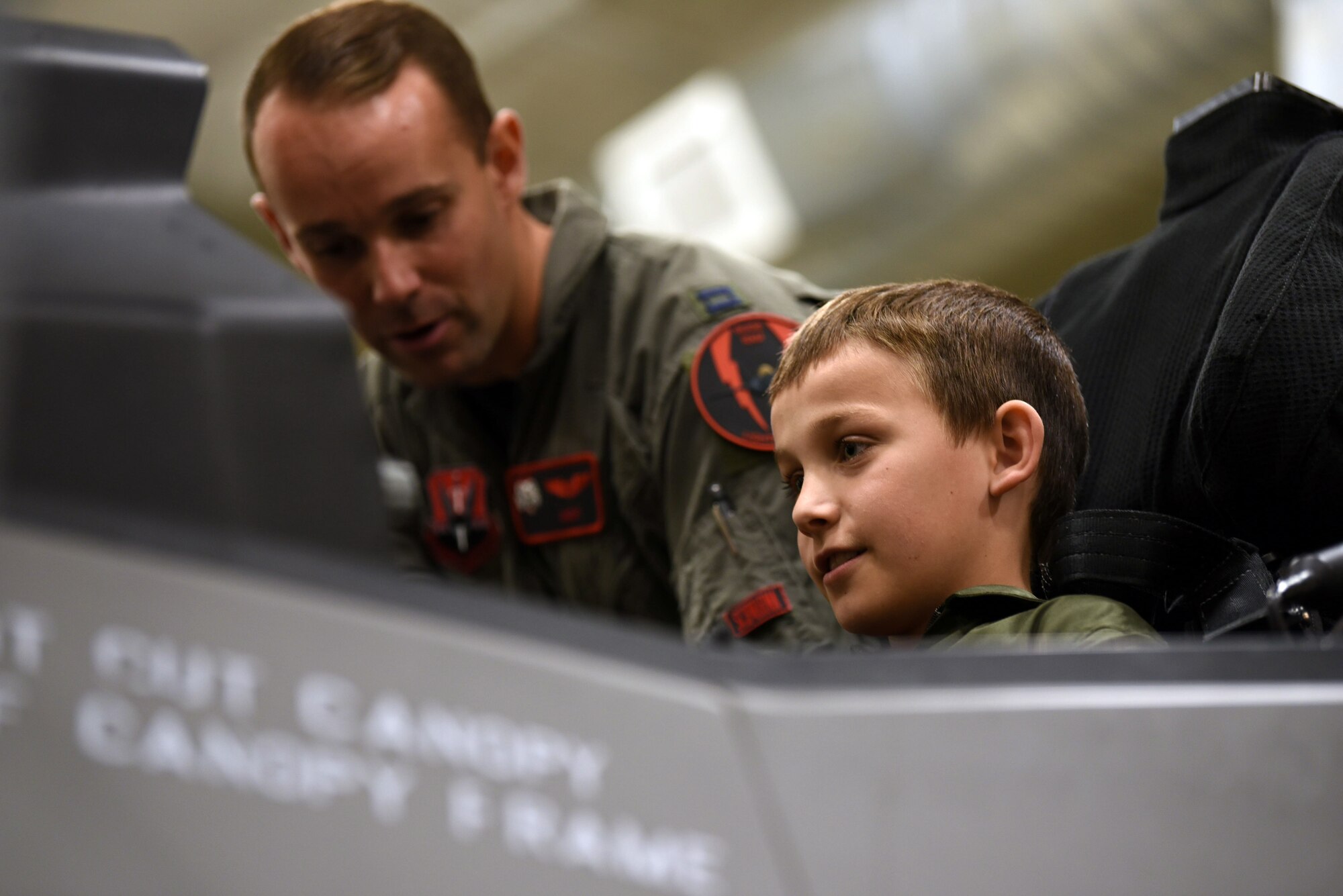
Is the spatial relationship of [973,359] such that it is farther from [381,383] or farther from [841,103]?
[841,103]

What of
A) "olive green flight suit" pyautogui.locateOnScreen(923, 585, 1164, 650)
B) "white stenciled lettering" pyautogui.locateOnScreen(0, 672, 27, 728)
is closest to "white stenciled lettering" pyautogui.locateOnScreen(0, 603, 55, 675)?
"white stenciled lettering" pyautogui.locateOnScreen(0, 672, 27, 728)

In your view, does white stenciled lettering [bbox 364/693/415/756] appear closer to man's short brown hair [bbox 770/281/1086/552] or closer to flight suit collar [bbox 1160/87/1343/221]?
man's short brown hair [bbox 770/281/1086/552]

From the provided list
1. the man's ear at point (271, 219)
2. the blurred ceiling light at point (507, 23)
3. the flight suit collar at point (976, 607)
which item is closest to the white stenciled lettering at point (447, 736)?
the flight suit collar at point (976, 607)

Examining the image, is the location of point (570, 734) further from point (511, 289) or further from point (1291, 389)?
point (511, 289)

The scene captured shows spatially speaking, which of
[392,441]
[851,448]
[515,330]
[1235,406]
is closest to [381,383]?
[392,441]

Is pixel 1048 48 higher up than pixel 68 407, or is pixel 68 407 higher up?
pixel 68 407

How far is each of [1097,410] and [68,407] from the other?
0.77 metres

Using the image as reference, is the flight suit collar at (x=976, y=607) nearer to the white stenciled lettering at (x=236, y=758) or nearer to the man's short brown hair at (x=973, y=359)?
the man's short brown hair at (x=973, y=359)

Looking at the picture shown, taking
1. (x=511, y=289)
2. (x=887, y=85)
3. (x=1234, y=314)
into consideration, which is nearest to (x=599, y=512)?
(x=511, y=289)

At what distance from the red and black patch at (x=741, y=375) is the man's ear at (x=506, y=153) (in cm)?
36

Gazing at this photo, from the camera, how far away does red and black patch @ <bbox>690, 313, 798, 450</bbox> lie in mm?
1236

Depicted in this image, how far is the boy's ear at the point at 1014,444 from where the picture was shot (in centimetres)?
94

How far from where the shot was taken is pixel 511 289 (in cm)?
147

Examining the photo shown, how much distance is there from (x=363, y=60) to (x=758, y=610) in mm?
719
